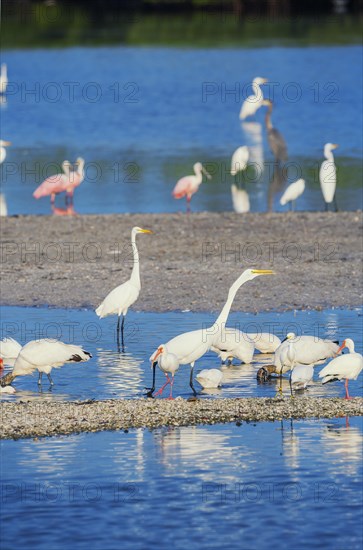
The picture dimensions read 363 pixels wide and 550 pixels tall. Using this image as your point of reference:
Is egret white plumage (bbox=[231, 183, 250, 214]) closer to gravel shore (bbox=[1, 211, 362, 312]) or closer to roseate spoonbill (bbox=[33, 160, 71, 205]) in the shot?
gravel shore (bbox=[1, 211, 362, 312])

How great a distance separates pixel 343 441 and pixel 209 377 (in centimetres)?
212

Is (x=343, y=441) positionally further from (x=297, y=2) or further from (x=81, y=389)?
(x=297, y=2)

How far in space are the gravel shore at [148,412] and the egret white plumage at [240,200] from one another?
38.1 ft

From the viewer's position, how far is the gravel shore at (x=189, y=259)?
17.3 meters

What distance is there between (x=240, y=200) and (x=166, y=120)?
1532 cm

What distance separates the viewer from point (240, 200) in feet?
84.0

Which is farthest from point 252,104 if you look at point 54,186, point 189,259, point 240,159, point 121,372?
point 121,372

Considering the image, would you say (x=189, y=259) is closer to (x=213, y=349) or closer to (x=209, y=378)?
(x=213, y=349)

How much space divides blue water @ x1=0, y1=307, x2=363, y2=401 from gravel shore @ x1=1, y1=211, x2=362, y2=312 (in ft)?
1.63

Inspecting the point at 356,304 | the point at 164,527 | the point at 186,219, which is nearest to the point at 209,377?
the point at 164,527

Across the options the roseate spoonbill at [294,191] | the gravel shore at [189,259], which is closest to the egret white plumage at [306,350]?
the gravel shore at [189,259]

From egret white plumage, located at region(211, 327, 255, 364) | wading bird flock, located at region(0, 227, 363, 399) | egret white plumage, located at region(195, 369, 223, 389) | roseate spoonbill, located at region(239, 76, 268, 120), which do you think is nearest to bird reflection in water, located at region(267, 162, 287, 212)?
roseate spoonbill, located at region(239, 76, 268, 120)

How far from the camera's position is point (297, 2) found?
87.8m

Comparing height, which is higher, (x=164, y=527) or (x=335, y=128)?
(x=335, y=128)
